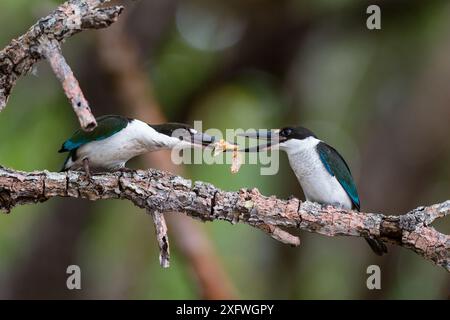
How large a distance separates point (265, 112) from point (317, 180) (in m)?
6.29

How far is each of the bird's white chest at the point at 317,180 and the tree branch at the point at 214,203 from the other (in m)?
0.98

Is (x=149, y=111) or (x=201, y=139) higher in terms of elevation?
(x=149, y=111)

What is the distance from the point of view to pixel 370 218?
3.99 m

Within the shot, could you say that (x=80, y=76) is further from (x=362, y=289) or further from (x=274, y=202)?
(x=274, y=202)

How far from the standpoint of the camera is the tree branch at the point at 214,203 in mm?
3957

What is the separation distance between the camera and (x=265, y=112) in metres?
11.3

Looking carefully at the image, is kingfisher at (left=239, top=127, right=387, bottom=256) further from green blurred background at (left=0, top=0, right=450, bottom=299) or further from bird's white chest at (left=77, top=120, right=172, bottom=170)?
green blurred background at (left=0, top=0, right=450, bottom=299)

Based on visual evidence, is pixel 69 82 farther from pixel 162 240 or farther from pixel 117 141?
pixel 162 240

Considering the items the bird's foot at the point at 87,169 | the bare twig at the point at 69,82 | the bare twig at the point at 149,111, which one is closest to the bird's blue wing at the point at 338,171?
the bird's foot at the point at 87,169

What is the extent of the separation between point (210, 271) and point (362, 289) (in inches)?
102

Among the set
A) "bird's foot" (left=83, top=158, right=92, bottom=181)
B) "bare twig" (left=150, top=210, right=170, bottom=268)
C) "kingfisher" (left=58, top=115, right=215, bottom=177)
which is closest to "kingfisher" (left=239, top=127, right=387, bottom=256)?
"kingfisher" (left=58, top=115, right=215, bottom=177)

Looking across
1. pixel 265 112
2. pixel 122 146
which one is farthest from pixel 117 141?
pixel 265 112

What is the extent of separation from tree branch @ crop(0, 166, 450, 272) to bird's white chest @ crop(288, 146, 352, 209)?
0.98 metres

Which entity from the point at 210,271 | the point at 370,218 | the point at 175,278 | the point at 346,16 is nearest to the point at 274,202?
the point at 370,218
